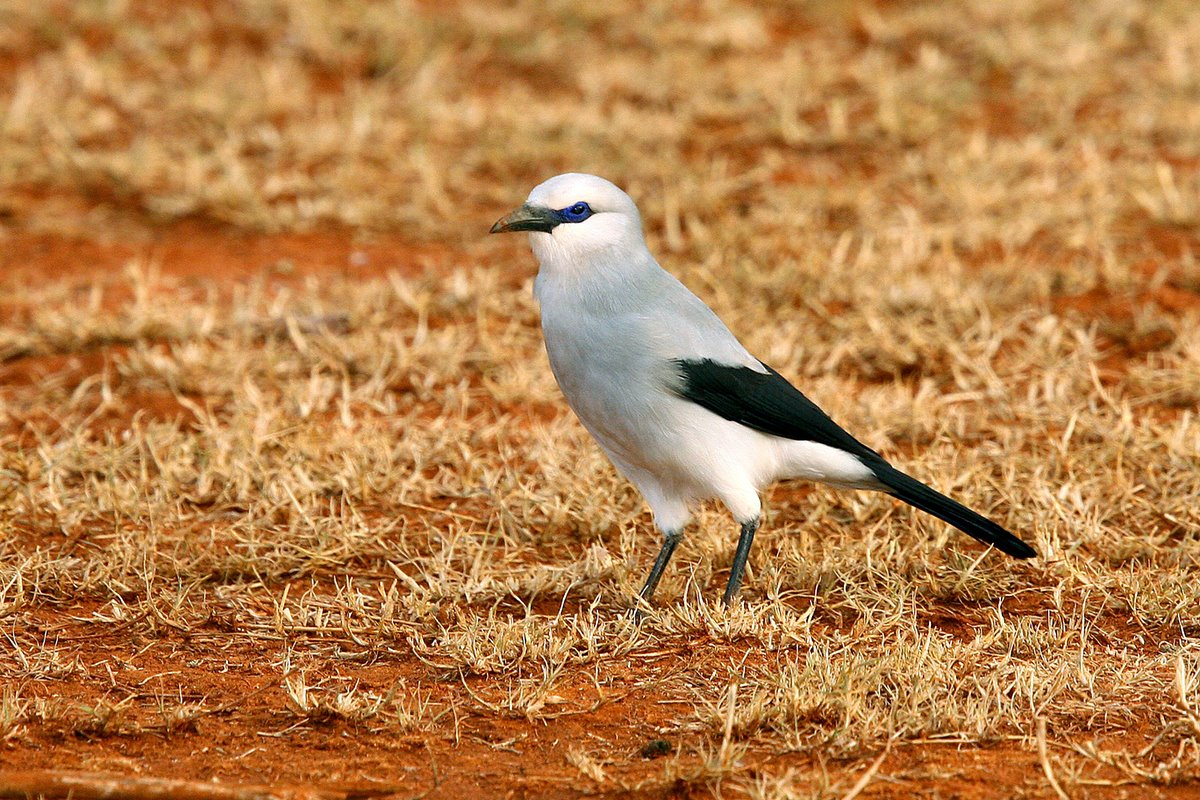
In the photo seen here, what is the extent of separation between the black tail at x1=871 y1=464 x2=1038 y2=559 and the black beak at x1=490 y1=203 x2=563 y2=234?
3.26 ft

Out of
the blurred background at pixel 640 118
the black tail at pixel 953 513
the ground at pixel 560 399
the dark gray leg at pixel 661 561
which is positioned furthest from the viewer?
the blurred background at pixel 640 118

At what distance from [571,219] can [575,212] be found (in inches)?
0.8

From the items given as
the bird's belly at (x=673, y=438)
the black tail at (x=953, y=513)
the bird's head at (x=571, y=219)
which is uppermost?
the bird's head at (x=571, y=219)

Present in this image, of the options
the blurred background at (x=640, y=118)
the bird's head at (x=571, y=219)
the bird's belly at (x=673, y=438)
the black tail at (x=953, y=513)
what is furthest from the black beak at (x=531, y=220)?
the blurred background at (x=640, y=118)

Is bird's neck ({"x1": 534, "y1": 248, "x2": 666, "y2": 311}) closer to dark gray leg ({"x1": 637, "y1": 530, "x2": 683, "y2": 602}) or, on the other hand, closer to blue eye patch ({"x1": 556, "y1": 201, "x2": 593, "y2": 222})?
blue eye patch ({"x1": 556, "y1": 201, "x2": 593, "y2": 222})

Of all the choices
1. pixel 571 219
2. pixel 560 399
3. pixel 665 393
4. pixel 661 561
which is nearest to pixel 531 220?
pixel 571 219

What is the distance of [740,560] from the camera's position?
380 cm

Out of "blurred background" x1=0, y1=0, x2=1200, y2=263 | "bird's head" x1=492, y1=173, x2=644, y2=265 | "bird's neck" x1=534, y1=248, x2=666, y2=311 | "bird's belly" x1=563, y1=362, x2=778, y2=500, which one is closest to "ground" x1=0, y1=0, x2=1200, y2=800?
"blurred background" x1=0, y1=0, x2=1200, y2=263

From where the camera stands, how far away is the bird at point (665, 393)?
3.72 meters

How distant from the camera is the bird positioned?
12.2 ft

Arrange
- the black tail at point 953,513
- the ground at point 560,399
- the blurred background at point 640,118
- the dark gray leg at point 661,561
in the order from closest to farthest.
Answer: the ground at point 560,399 < the black tail at point 953,513 < the dark gray leg at point 661,561 < the blurred background at point 640,118

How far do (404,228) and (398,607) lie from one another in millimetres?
3277

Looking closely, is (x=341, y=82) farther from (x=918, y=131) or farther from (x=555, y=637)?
(x=555, y=637)

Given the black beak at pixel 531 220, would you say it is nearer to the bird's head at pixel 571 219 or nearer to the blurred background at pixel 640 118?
the bird's head at pixel 571 219
